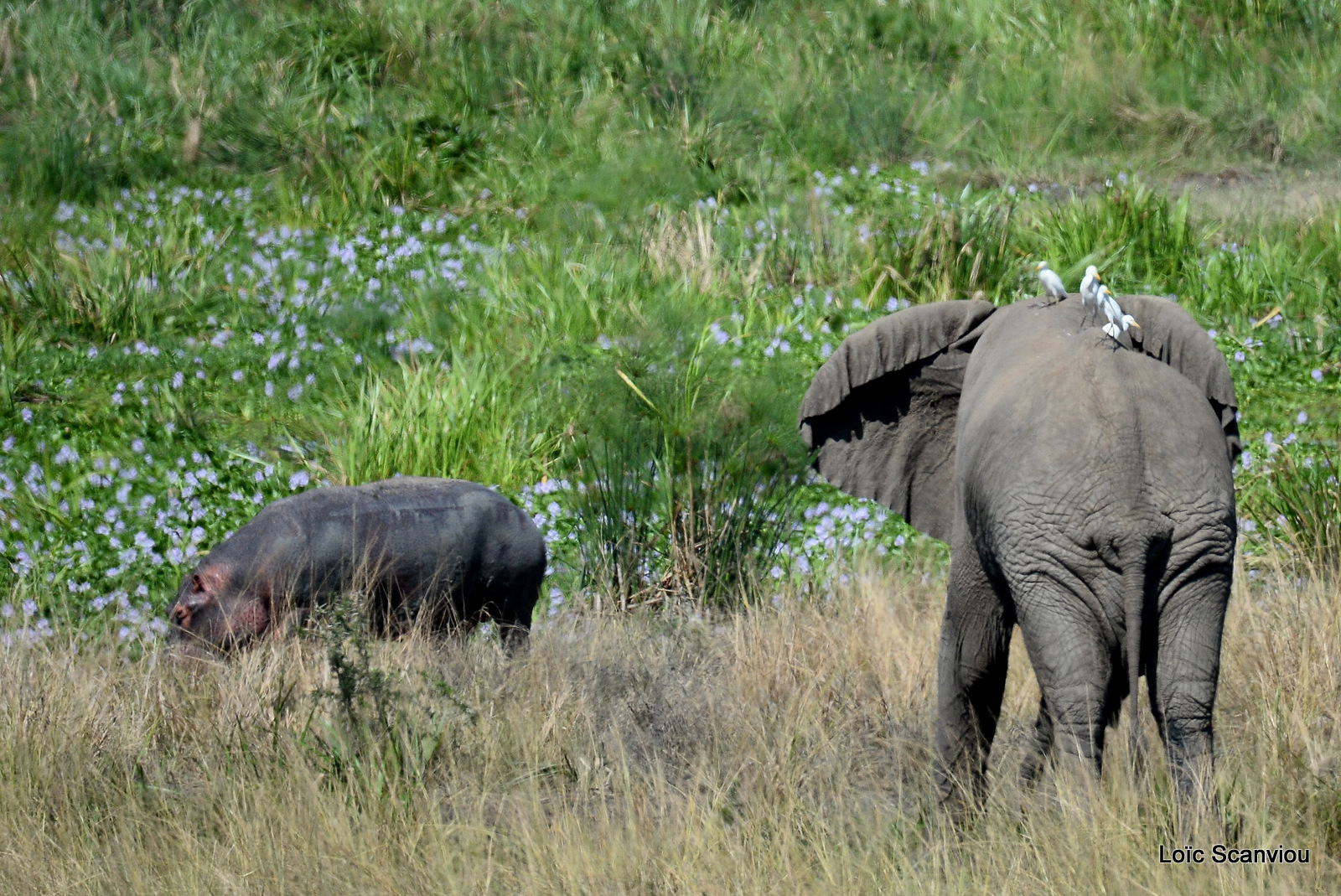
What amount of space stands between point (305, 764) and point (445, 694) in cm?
44

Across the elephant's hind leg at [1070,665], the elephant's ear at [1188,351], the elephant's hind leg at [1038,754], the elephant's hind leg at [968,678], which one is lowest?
the elephant's hind leg at [1038,754]

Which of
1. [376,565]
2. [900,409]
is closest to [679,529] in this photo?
[376,565]

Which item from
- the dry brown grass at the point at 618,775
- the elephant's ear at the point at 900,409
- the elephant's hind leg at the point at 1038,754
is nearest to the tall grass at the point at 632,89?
the dry brown grass at the point at 618,775

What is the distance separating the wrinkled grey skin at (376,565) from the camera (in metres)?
5.48

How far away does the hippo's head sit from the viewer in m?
5.42

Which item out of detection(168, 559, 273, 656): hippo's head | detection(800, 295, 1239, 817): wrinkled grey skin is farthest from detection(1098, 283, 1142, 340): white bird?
detection(168, 559, 273, 656): hippo's head

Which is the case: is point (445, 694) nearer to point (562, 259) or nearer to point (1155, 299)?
point (1155, 299)

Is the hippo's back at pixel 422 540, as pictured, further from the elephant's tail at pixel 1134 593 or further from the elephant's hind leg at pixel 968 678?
the elephant's tail at pixel 1134 593

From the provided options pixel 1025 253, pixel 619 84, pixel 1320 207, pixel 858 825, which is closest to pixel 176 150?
pixel 619 84

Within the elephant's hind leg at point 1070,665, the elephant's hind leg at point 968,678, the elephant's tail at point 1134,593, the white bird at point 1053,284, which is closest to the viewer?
the elephant's tail at point 1134,593

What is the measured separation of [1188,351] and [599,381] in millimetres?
4440

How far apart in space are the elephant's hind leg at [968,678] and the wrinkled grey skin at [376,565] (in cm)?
217

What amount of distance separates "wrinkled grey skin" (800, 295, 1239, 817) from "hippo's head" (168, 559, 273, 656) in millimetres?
→ 2819

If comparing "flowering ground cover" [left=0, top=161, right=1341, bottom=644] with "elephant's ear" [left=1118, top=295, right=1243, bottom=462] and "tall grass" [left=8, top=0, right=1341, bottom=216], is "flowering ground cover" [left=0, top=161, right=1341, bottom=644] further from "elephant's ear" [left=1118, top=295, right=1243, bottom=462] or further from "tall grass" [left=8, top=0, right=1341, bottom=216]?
"elephant's ear" [left=1118, top=295, right=1243, bottom=462]
